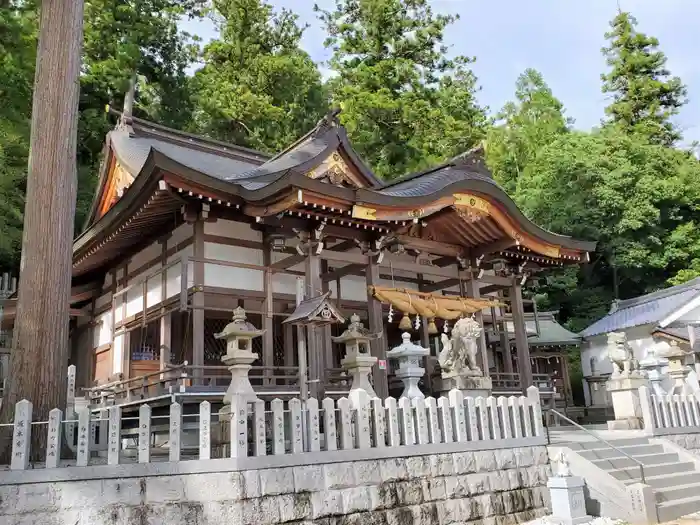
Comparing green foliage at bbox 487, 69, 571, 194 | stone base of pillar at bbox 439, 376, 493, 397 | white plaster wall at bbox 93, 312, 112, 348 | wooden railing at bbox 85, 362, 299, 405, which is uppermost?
green foliage at bbox 487, 69, 571, 194

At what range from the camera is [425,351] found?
33.5 feet

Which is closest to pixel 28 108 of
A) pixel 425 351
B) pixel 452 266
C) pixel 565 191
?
pixel 452 266

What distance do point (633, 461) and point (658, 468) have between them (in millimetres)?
559

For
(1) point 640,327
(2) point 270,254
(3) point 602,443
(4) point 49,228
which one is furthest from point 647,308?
(4) point 49,228

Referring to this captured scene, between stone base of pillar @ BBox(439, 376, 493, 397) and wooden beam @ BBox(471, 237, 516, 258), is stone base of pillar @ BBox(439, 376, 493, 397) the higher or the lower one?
the lower one

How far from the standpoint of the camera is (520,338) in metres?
14.7

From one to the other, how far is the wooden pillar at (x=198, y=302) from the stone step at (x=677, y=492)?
7485 mm

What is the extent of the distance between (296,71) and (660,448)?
24275mm

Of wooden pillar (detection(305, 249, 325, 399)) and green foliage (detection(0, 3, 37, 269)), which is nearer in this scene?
wooden pillar (detection(305, 249, 325, 399))

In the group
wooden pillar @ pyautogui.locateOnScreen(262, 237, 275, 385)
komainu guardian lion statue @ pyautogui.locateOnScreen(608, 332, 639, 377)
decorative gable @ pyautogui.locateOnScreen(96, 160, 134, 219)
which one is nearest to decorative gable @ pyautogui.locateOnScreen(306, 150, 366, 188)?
wooden pillar @ pyautogui.locateOnScreen(262, 237, 275, 385)

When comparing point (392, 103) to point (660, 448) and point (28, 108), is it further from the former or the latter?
point (660, 448)

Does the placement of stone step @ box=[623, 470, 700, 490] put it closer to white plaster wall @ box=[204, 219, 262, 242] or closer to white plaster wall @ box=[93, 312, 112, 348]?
white plaster wall @ box=[204, 219, 262, 242]

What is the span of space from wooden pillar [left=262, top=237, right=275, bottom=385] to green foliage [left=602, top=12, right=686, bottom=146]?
95.6 feet

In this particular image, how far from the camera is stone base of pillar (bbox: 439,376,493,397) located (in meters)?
10.2
